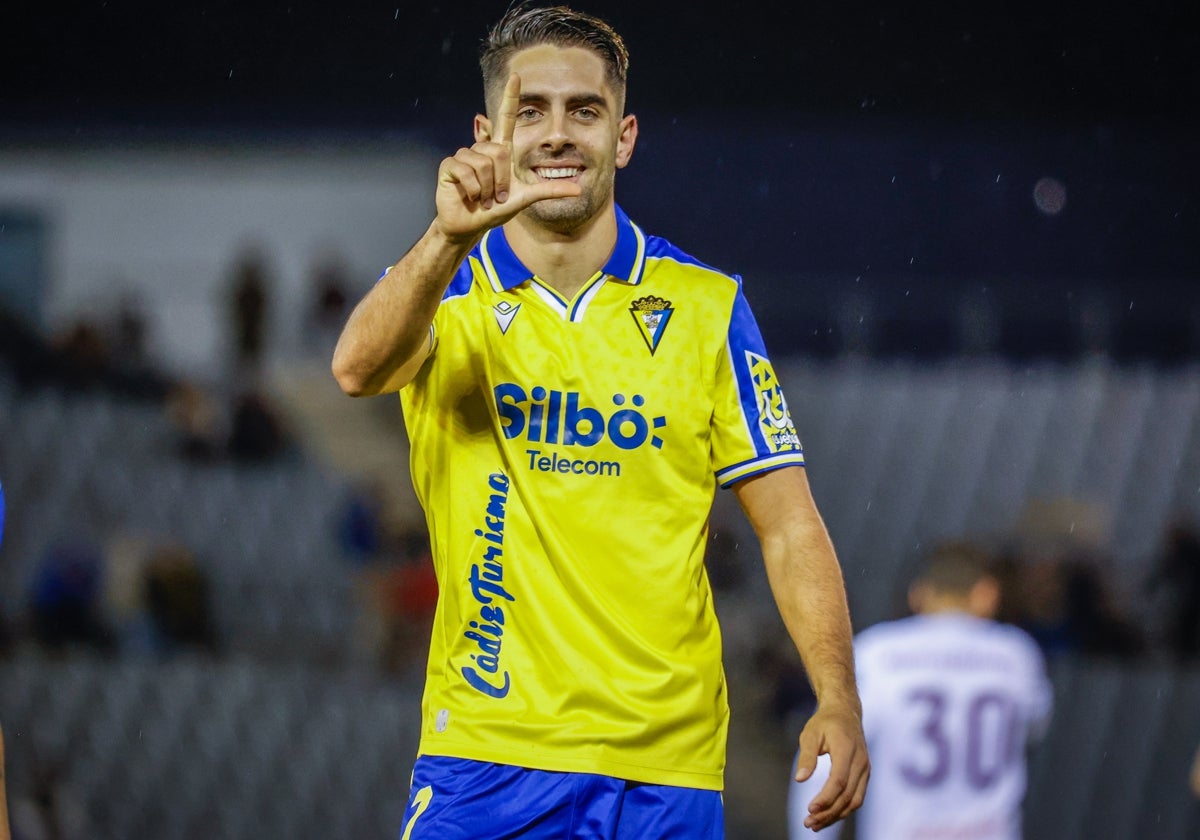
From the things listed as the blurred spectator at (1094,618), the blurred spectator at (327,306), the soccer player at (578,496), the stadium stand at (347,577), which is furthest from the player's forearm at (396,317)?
the blurred spectator at (327,306)

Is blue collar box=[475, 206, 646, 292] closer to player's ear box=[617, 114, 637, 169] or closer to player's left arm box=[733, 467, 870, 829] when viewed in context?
player's ear box=[617, 114, 637, 169]

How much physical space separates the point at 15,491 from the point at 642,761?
8337mm

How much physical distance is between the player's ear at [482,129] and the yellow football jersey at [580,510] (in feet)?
0.85

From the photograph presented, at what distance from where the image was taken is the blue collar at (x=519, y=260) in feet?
9.14

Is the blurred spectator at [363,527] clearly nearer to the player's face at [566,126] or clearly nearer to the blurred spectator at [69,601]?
the blurred spectator at [69,601]

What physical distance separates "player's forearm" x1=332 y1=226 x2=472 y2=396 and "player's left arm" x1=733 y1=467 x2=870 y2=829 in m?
0.68

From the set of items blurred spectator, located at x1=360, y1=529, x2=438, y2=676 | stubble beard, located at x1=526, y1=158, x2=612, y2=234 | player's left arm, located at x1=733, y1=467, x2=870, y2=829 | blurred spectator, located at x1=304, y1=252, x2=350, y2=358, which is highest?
blurred spectator, located at x1=304, y1=252, x2=350, y2=358

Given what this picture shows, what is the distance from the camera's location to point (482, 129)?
262cm

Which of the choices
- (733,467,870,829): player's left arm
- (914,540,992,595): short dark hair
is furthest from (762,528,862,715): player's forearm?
(914,540,992,595): short dark hair

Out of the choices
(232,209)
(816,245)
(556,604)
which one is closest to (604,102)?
(556,604)

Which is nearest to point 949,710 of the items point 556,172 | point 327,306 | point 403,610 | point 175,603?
point 556,172

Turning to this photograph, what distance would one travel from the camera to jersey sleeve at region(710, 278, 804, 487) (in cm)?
276

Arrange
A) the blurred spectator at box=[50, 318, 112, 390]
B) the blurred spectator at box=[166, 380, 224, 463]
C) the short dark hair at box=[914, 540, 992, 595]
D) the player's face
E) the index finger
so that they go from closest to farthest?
the index finger
the player's face
the short dark hair at box=[914, 540, 992, 595]
the blurred spectator at box=[166, 380, 224, 463]
the blurred spectator at box=[50, 318, 112, 390]

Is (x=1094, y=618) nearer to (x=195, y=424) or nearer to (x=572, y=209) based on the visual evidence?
(x=195, y=424)
